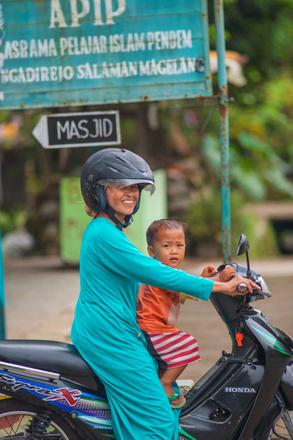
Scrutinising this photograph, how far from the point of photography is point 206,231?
51.1 feet

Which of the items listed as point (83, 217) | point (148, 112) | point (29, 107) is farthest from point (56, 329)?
point (148, 112)

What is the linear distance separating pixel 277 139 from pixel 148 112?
8.89m

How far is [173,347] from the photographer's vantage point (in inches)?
180

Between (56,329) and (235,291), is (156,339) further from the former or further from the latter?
(56,329)

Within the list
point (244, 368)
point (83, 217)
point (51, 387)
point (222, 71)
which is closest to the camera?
point (51, 387)

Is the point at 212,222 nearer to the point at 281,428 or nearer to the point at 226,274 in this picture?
the point at 281,428

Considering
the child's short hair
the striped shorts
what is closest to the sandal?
the striped shorts

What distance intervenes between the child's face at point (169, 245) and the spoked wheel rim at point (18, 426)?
895mm

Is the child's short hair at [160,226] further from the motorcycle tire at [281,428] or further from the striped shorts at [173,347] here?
the motorcycle tire at [281,428]

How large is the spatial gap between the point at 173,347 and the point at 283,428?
27.1 inches

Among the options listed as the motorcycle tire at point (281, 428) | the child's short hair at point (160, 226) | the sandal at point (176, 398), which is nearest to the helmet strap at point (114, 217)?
the child's short hair at point (160, 226)

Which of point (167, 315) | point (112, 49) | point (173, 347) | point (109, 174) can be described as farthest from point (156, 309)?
point (112, 49)

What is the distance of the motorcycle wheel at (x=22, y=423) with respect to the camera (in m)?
4.41

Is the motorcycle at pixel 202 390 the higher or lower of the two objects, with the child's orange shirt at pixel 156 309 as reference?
lower
